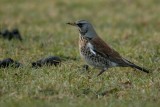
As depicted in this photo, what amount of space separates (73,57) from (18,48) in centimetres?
127

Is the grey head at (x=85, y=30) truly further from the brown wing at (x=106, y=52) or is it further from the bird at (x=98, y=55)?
the brown wing at (x=106, y=52)

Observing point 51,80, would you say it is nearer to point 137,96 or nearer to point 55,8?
point 137,96

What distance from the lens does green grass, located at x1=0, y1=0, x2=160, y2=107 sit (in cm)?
820

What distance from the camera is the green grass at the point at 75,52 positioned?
26.9 feet

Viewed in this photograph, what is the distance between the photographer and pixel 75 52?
12.0 m

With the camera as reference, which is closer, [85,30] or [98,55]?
[98,55]

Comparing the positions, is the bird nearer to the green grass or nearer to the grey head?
Result: the grey head

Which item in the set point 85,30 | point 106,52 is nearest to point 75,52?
point 85,30

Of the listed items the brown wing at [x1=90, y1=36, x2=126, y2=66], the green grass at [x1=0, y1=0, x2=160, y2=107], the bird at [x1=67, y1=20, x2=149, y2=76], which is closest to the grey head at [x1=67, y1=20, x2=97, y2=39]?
the bird at [x1=67, y1=20, x2=149, y2=76]

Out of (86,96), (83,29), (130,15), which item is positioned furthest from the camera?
(130,15)

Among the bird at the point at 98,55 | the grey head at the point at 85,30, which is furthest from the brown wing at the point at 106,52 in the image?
the grey head at the point at 85,30

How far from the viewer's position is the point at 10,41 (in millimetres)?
13000

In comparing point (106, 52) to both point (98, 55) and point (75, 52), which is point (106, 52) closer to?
point (98, 55)

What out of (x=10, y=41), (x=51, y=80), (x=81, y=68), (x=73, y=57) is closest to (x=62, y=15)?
(x=10, y=41)
